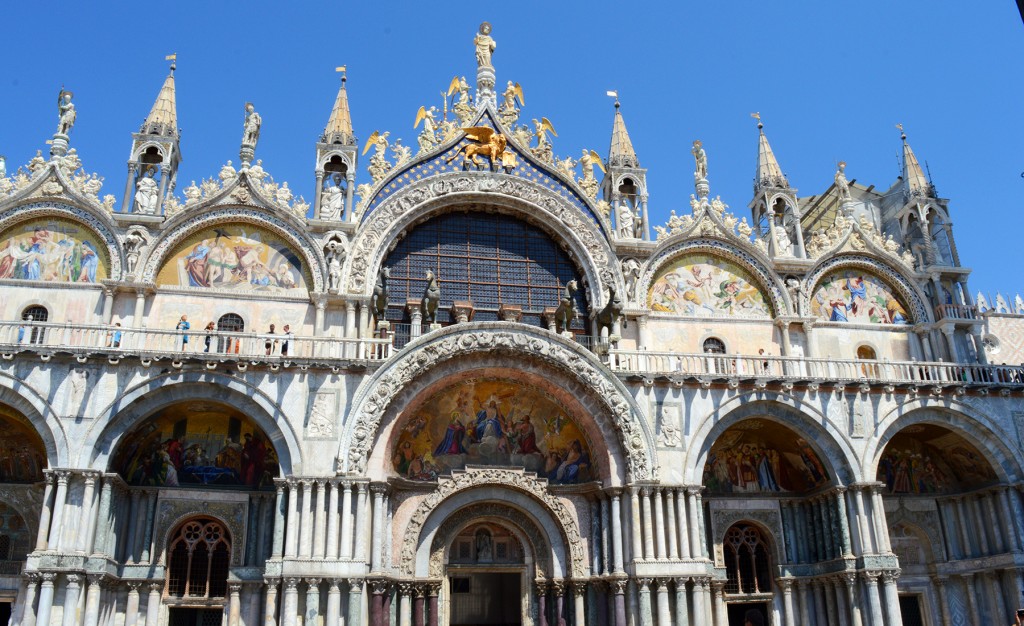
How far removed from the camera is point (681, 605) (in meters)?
18.9

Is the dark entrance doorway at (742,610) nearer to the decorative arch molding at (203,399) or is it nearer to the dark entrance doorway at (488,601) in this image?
the dark entrance doorway at (488,601)

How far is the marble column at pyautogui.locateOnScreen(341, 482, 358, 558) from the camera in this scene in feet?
60.0

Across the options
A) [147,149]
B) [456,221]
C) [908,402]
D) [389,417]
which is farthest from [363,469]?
[908,402]

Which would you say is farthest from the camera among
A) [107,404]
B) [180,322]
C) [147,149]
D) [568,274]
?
[568,274]

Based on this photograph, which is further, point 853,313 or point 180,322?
point 853,313

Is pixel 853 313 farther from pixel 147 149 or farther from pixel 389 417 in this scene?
pixel 147 149

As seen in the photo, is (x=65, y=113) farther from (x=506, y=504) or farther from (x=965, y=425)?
(x=965, y=425)

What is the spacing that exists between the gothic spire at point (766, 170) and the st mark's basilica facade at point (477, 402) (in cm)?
45

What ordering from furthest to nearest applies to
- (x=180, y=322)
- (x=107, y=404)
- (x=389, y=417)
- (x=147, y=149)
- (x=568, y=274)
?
(x=568, y=274)
(x=147, y=149)
(x=180, y=322)
(x=389, y=417)
(x=107, y=404)

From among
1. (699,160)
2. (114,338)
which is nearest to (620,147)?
(699,160)

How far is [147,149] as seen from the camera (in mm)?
22953

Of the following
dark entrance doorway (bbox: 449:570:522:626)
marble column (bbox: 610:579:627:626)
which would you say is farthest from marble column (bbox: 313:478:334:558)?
marble column (bbox: 610:579:627:626)

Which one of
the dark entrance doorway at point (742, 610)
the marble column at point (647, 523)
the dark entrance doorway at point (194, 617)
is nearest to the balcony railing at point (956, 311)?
the dark entrance doorway at point (742, 610)

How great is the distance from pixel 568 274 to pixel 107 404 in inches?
483
